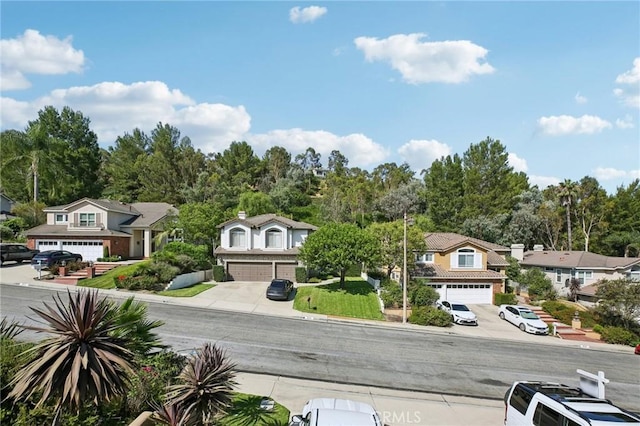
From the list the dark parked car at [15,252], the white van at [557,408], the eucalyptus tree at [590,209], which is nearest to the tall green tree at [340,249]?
the white van at [557,408]

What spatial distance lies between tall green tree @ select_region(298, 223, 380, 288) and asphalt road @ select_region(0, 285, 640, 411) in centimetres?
743

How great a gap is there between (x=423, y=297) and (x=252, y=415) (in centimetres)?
2327

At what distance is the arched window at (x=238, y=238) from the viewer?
4184 centimetres

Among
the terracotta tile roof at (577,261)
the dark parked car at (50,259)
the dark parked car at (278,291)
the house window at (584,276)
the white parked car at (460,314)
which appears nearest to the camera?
the white parked car at (460,314)

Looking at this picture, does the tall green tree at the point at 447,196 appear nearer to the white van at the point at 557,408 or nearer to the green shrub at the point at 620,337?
the green shrub at the point at 620,337

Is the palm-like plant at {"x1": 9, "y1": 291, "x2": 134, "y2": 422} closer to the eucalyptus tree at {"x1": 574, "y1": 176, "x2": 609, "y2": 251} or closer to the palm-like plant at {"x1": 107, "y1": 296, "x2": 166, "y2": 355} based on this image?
the palm-like plant at {"x1": 107, "y1": 296, "x2": 166, "y2": 355}

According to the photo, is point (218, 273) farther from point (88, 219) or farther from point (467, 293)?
point (467, 293)

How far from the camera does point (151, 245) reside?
47.7 metres

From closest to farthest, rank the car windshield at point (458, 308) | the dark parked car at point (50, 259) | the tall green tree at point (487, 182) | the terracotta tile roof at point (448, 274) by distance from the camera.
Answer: the car windshield at point (458, 308), the dark parked car at point (50, 259), the terracotta tile roof at point (448, 274), the tall green tree at point (487, 182)

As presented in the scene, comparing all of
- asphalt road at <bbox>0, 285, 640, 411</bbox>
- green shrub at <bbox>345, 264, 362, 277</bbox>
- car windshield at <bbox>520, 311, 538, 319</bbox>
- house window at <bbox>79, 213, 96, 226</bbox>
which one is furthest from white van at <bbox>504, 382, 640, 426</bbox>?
house window at <bbox>79, 213, 96, 226</bbox>

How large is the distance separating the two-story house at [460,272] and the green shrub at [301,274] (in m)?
10.5

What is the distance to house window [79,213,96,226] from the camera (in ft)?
145

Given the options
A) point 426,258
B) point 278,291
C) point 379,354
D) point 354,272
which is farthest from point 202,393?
point 354,272

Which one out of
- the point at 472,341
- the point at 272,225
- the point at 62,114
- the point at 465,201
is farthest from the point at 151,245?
the point at 465,201
